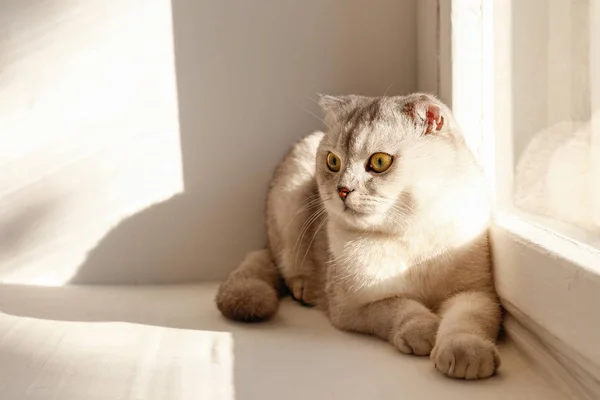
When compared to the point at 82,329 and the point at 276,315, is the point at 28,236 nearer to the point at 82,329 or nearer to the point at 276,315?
the point at 82,329

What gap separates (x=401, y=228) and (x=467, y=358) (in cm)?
38

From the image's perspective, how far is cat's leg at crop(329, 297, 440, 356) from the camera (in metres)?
1.35

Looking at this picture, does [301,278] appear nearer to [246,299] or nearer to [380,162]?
[246,299]

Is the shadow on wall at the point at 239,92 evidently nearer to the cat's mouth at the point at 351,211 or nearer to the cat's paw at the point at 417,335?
the cat's mouth at the point at 351,211

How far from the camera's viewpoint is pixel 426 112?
150cm

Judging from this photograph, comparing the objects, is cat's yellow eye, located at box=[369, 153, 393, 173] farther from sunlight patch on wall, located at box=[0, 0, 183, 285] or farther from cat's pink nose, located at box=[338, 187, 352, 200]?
sunlight patch on wall, located at box=[0, 0, 183, 285]

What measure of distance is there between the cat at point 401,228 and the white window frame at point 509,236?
84mm

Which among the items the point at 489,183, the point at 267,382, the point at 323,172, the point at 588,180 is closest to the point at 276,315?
the point at 323,172

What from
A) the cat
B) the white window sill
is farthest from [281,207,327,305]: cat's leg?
the cat

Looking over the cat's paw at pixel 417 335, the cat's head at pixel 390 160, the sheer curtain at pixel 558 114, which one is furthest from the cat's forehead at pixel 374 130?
the cat's paw at pixel 417 335

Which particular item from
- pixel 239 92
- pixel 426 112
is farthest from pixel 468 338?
pixel 239 92

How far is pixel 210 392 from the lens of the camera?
46.3 inches

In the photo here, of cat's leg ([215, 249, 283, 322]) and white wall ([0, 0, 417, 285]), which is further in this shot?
white wall ([0, 0, 417, 285])

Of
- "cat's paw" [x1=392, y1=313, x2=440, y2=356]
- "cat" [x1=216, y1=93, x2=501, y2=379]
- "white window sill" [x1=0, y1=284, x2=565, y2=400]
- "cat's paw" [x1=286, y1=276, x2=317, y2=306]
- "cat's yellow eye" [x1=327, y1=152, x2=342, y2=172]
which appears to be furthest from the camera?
"cat's paw" [x1=286, y1=276, x2=317, y2=306]
